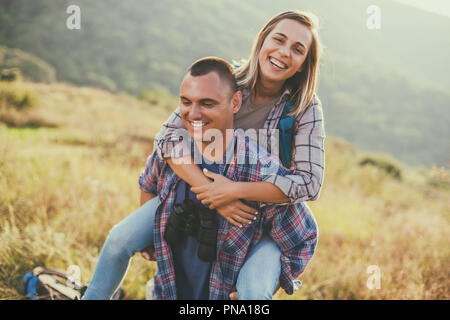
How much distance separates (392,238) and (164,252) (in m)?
3.20

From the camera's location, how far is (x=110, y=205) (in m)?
3.45

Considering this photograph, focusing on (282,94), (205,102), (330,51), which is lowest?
(205,102)

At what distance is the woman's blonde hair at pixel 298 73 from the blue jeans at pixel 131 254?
875mm

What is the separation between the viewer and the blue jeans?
1689mm

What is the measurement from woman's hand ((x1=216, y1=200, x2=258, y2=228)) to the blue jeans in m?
0.23

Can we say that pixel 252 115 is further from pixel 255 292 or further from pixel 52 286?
pixel 52 286

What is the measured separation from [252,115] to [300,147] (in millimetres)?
427

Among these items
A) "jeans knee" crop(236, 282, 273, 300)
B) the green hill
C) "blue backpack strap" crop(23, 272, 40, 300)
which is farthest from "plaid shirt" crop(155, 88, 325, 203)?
the green hill

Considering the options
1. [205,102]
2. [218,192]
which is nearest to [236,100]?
[205,102]

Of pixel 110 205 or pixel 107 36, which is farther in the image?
pixel 107 36

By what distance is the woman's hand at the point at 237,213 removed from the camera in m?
1.69

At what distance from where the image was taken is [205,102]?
174cm
